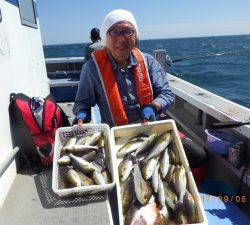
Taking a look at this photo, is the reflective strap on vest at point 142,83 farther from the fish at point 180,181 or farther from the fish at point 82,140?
the fish at point 180,181

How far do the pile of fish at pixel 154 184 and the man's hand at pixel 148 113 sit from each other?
31 centimetres

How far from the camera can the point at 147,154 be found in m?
2.75

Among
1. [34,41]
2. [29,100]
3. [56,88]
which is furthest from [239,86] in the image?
[29,100]

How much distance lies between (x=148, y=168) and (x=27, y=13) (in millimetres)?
3902

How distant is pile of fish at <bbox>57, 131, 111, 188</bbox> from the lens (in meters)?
2.57

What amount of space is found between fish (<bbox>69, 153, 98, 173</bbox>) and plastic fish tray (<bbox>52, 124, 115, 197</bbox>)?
15 centimetres

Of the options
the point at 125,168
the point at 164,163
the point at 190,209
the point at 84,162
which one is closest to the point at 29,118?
the point at 84,162

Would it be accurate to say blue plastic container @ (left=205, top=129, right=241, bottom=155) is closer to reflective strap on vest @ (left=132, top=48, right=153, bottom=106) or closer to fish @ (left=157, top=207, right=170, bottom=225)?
reflective strap on vest @ (left=132, top=48, right=153, bottom=106)

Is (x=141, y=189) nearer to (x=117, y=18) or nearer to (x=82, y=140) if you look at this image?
(x=82, y=140)

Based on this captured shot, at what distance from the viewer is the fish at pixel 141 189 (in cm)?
230

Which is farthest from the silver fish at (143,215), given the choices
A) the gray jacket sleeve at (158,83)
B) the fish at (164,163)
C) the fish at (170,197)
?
the gray jacket sleeve at (158,83)

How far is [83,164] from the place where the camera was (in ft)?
8.83

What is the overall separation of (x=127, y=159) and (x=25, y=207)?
3.19 feet

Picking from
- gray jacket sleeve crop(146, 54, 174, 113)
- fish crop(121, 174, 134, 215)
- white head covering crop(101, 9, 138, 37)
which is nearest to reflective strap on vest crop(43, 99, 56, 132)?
white head covering crop(101, 9, 138, 37)
